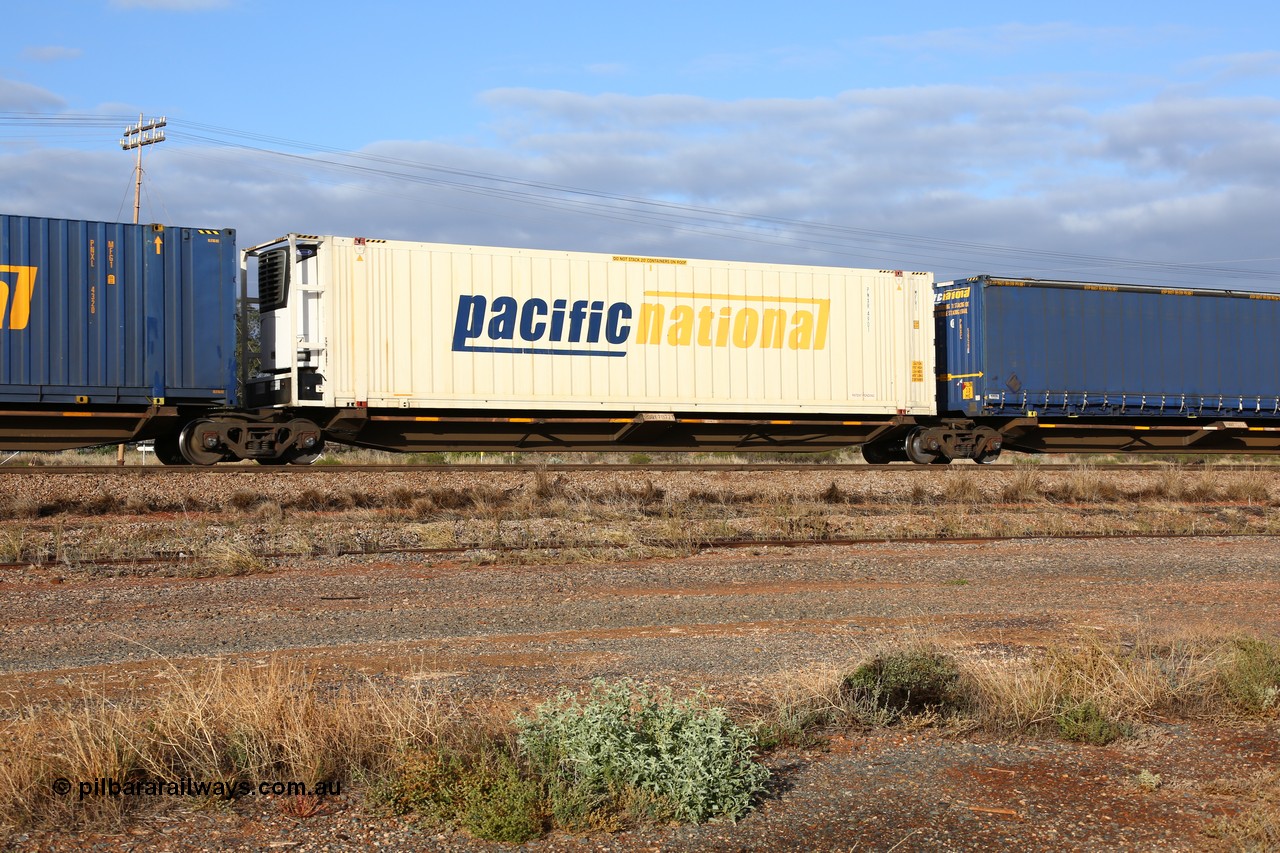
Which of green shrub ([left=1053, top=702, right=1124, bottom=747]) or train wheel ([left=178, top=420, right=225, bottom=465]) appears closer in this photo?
green shrub ([left=1053, top=702, right=1124, bottom=747])

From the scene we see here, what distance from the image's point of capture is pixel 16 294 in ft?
52.3

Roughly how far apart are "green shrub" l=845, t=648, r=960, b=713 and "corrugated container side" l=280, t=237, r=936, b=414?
12550 mm

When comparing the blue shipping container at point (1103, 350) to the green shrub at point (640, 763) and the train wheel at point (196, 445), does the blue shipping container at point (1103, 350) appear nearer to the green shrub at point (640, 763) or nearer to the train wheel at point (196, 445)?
the train wheel at point (196, 445)

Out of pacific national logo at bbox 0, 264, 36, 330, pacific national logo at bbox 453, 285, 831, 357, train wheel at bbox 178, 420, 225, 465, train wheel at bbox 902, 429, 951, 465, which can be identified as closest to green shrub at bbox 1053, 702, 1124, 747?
pacific national logo at bbox 453, 285, 831, 357

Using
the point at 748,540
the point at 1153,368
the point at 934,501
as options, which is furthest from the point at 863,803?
the point at 1153,368

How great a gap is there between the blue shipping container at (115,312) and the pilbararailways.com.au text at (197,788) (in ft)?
43.6

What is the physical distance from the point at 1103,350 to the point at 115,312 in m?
18.2

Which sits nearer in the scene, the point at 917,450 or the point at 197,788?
the point at 197,788

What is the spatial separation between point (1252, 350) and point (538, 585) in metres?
19.6

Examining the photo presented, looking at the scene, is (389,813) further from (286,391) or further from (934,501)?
(934,501)

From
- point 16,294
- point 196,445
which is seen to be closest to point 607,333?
point 196,445

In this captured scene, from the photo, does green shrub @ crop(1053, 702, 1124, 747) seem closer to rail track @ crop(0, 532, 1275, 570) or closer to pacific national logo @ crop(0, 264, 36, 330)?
rail track @ crop(0, 532, 1275, 570)

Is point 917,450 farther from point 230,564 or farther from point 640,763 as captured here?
point 640,763

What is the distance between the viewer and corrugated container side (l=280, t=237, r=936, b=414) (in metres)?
17.7
